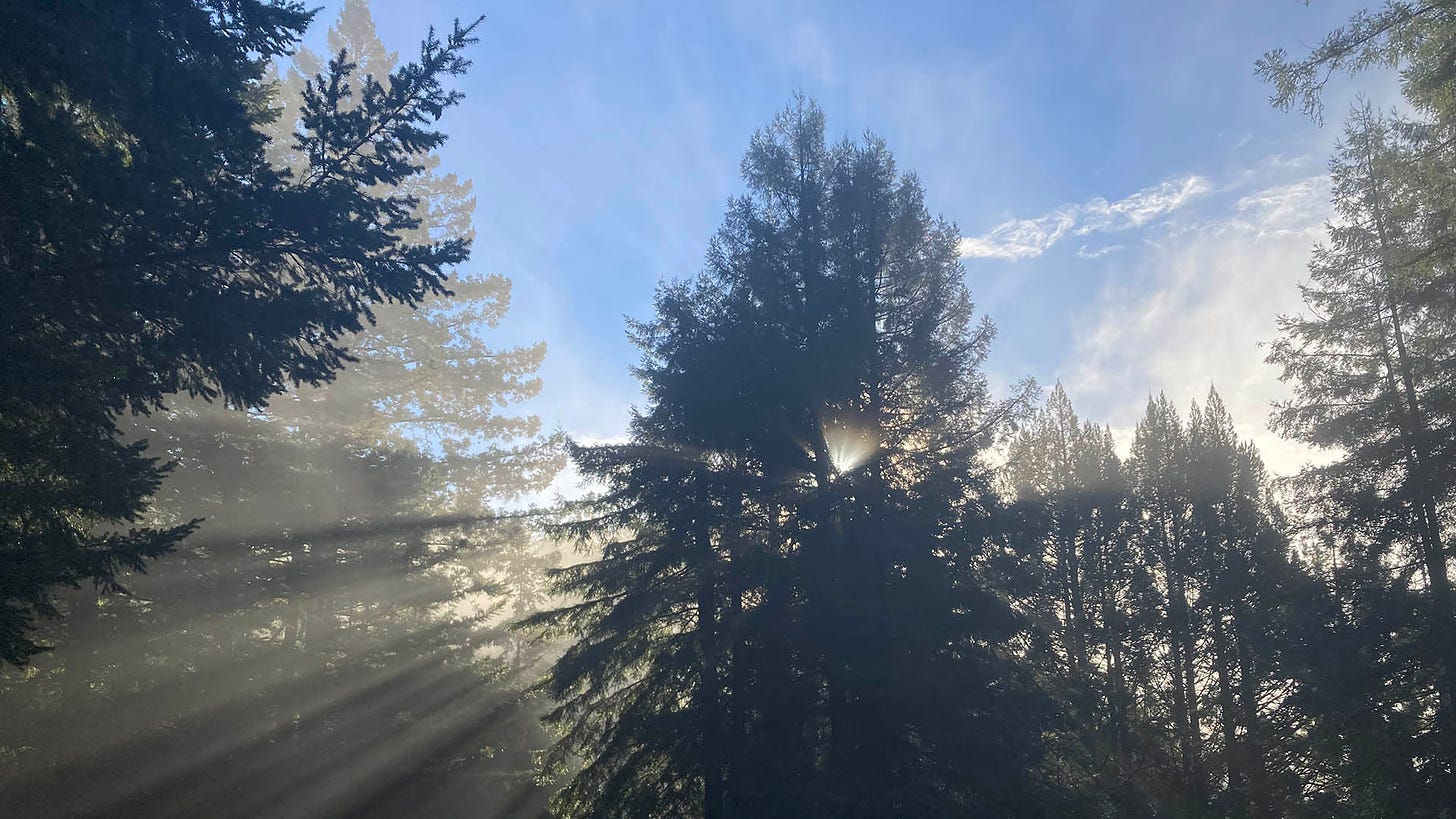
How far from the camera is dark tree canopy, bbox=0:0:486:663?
730cm

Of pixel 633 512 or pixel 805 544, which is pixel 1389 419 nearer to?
pixel 805 544

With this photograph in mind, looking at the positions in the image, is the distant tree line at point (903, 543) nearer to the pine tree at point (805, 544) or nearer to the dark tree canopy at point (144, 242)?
the pine tree at point (805, 544)

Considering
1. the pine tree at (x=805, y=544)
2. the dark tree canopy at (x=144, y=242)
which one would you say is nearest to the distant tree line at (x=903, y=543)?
the pine tree at (x=805, y=544)

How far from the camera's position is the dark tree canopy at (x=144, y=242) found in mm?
7297

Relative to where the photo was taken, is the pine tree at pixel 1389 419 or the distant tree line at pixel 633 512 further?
the pine tree at pixel 1389 419

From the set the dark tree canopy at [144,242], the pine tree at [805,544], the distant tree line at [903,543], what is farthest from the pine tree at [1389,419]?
the dark tree canopy at [144,242]

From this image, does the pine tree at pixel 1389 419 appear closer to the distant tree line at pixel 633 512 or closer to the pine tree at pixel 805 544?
the distant tree line at pixel 633 512

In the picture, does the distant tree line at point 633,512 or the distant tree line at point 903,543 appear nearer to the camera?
the distant tree line at point 633,512

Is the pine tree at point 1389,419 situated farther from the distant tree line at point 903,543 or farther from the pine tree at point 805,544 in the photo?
the pine tree at point 805,544

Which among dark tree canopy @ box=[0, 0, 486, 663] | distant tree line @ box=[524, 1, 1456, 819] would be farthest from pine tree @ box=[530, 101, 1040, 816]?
dark tree canopy @ box=[0, 0, 486, 663]

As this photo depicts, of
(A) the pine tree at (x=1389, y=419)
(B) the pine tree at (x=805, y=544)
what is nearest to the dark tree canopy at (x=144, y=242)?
(B) the pine tree at (x=805, y=544)

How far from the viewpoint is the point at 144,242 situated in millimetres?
8109

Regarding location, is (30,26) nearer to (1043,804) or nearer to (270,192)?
(270,192)

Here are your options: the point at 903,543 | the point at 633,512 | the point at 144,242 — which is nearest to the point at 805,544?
the point at 903,543
